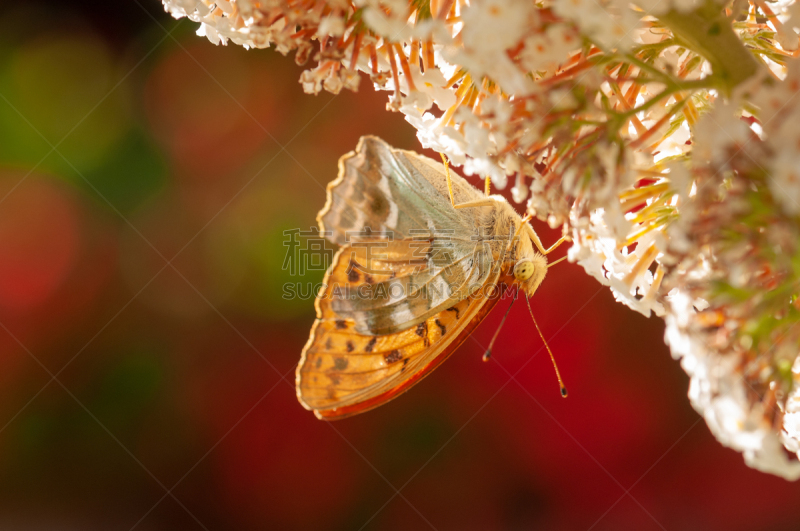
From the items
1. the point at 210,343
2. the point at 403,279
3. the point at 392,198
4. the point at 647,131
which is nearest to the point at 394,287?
the point at 403,279

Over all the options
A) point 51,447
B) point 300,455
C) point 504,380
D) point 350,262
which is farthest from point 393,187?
point 51,447

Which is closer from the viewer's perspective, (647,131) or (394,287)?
(647,131)

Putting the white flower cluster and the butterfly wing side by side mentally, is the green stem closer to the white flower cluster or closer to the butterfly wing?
the white flower cluster

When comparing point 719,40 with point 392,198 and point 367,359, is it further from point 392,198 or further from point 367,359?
point 367,359

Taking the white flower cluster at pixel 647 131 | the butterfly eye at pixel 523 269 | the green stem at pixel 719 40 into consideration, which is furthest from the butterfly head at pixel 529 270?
the green stem at pixel 719 40

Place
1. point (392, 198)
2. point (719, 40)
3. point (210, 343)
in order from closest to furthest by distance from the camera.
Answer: point (719, 40)
point (392, 198)
point (210, 343)

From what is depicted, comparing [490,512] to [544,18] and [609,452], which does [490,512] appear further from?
[544,18]
